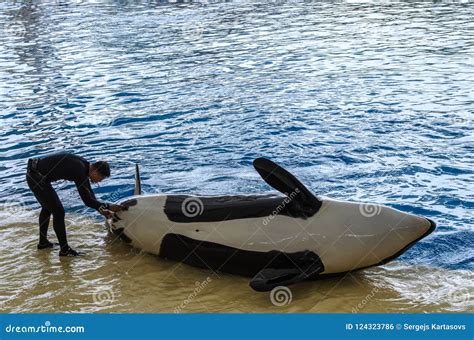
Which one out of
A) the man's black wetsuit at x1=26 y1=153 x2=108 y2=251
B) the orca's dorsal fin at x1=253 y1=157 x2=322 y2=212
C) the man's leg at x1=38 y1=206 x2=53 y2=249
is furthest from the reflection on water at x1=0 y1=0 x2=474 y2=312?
the orca's dorsal fin at x1=253 y1=157 x2=322 y2=212

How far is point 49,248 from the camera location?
8.48 m

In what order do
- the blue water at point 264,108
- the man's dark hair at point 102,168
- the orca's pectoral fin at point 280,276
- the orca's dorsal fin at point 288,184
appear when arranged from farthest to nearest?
the blue water at point 264,108 < the man's dark hair at point 102,168 < the orca's dorsal fin at point 288,184 < the orca's pectoral fin at point 280,276

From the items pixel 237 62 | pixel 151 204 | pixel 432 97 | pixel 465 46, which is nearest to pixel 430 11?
pixel 465 46

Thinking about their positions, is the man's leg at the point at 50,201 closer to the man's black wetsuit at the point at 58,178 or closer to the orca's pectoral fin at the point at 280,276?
the man's black wetsuit at the point at 58,178

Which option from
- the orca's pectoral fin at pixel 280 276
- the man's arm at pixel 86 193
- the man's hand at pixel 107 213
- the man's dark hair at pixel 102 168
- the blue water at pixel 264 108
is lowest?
the blue water at pixel 264 108

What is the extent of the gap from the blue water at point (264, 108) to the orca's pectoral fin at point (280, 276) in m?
1.67

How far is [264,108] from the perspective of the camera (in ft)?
48.7

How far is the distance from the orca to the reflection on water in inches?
10.5

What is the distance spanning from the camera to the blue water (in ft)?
34.6

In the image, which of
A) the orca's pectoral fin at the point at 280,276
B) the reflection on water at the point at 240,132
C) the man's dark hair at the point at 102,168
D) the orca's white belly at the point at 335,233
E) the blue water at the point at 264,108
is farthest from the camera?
the blue water at the point at 264,108

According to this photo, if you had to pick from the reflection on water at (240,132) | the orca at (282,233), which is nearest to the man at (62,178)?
→ the reflection on water at (240,132)

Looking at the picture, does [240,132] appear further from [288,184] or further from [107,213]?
[288,184]

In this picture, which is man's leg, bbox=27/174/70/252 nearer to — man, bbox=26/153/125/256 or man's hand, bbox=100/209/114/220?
man, bbox=26/153/125/256

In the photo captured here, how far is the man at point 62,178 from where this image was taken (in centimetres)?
789
